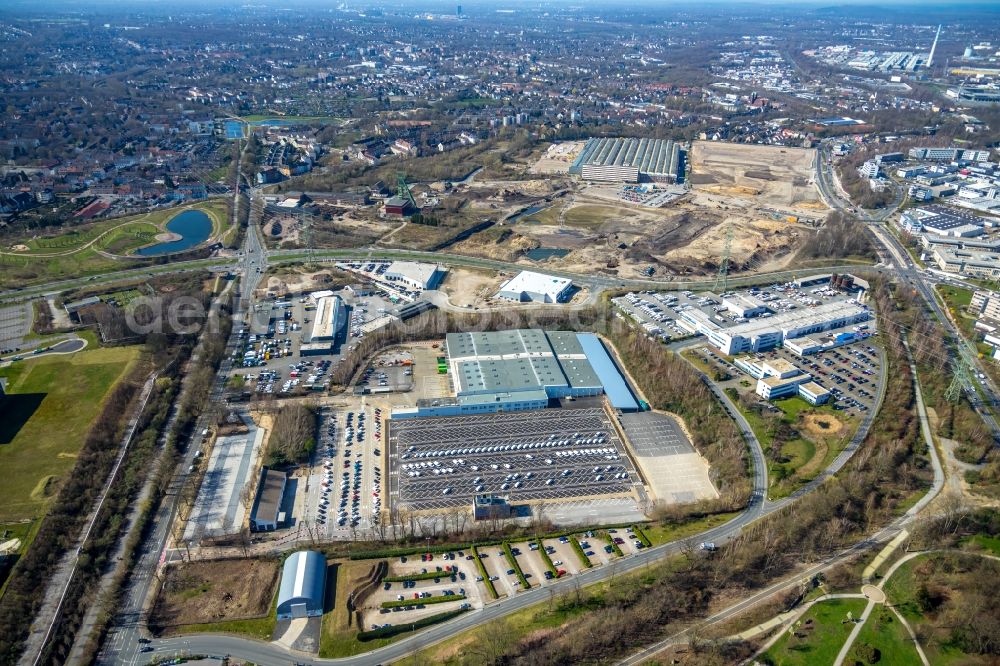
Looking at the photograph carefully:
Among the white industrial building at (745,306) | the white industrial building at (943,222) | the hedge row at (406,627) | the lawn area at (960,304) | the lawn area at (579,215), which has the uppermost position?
the white industrial building at (943,222)

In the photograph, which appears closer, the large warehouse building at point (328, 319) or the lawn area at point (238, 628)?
the lawn area at point (238, 628)

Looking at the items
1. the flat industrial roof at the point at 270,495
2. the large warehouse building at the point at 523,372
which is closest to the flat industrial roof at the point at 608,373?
the large warehouse building at the point at 523,372

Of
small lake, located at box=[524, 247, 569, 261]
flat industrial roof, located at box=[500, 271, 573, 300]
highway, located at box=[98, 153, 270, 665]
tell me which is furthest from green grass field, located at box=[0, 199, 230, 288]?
flat industrial roof, located at box=[500, 271, 573, 300]

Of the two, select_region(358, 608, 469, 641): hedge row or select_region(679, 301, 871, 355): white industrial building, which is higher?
select_region(679, 301, 871, 355): white industrial building

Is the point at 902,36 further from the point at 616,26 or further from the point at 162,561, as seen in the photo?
the point at 162,561

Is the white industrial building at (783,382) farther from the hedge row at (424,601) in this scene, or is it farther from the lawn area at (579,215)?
the lawn area at (579,215)

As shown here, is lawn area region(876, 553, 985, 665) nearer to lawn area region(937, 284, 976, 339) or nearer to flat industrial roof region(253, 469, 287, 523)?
lawn area region(937, 284, 976, 339)

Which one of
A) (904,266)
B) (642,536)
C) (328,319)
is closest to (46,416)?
(328,319)
